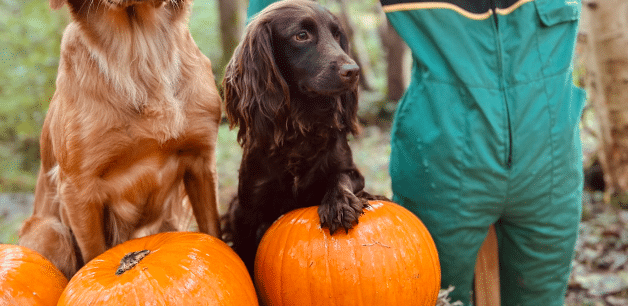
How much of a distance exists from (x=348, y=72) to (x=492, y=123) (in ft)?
2.20

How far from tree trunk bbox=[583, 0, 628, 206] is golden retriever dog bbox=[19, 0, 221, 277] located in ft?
11.5

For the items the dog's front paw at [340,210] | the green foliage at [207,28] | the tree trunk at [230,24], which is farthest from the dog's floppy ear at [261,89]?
the green foliage at [207,28]

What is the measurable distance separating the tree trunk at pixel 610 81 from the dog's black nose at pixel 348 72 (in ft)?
10.4

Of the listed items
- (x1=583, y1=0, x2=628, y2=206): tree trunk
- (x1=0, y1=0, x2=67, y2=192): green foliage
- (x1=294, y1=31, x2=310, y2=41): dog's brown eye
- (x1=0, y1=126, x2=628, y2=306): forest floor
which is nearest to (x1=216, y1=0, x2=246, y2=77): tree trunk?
(x1=0, y1=126, x2=628, y2=306): forest floor

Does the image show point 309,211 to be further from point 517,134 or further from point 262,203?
point 517,134

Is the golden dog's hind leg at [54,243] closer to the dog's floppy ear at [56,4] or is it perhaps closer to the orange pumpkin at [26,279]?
the orange pumpkin at [26,279]

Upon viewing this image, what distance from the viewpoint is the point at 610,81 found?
3928 millimetres

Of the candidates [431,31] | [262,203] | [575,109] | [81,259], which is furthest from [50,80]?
[575,109]

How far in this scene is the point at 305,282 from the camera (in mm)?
1565

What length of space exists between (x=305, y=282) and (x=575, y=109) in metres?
1.44

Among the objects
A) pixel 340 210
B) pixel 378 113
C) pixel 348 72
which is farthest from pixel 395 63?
pixel 340 210

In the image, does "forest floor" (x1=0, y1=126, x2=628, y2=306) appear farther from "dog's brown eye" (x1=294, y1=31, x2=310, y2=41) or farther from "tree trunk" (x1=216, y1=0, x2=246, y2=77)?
"dog's brown eye" (x1=294, y1=31, x2=310, y2=41)

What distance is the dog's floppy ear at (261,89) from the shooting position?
6.14ft

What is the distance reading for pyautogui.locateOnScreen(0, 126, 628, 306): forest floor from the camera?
319 cm
